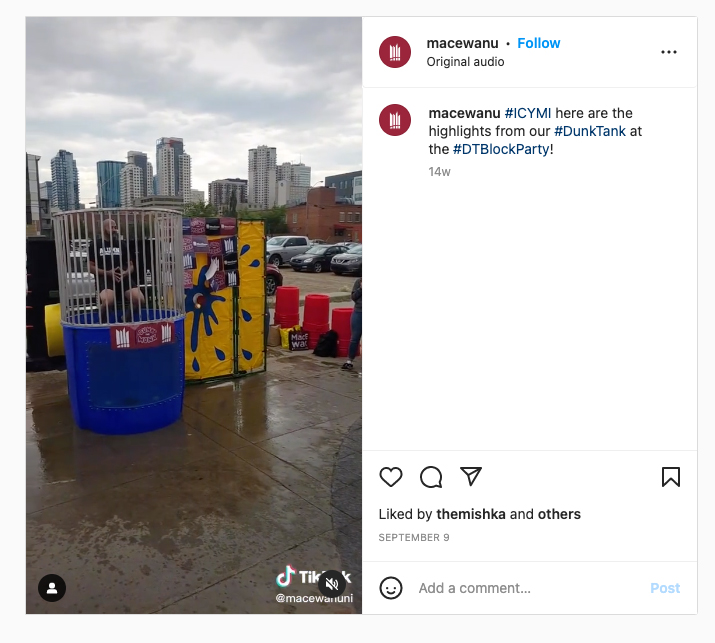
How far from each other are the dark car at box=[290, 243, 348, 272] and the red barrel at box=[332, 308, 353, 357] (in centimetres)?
1547

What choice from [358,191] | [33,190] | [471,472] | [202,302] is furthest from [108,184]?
[471,472]

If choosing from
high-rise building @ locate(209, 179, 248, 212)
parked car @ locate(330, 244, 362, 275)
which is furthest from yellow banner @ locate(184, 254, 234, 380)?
Result: high-rise building @ locate(209, 179, 248, 212)

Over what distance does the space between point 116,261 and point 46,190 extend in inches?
246

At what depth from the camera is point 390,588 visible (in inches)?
97.8

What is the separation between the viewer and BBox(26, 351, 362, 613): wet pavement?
2.81 m

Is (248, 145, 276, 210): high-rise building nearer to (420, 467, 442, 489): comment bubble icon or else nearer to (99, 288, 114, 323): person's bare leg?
(99, 288, 114, 323): person's bare leg

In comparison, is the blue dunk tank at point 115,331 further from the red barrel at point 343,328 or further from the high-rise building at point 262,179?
the high-rise building at point 262,179

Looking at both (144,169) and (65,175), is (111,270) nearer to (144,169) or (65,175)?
(65,175)

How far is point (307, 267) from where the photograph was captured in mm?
24031

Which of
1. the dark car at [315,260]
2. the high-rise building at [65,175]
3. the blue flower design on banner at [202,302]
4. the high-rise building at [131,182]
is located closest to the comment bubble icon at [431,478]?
A: the blue flower design on banner at [202,302]
